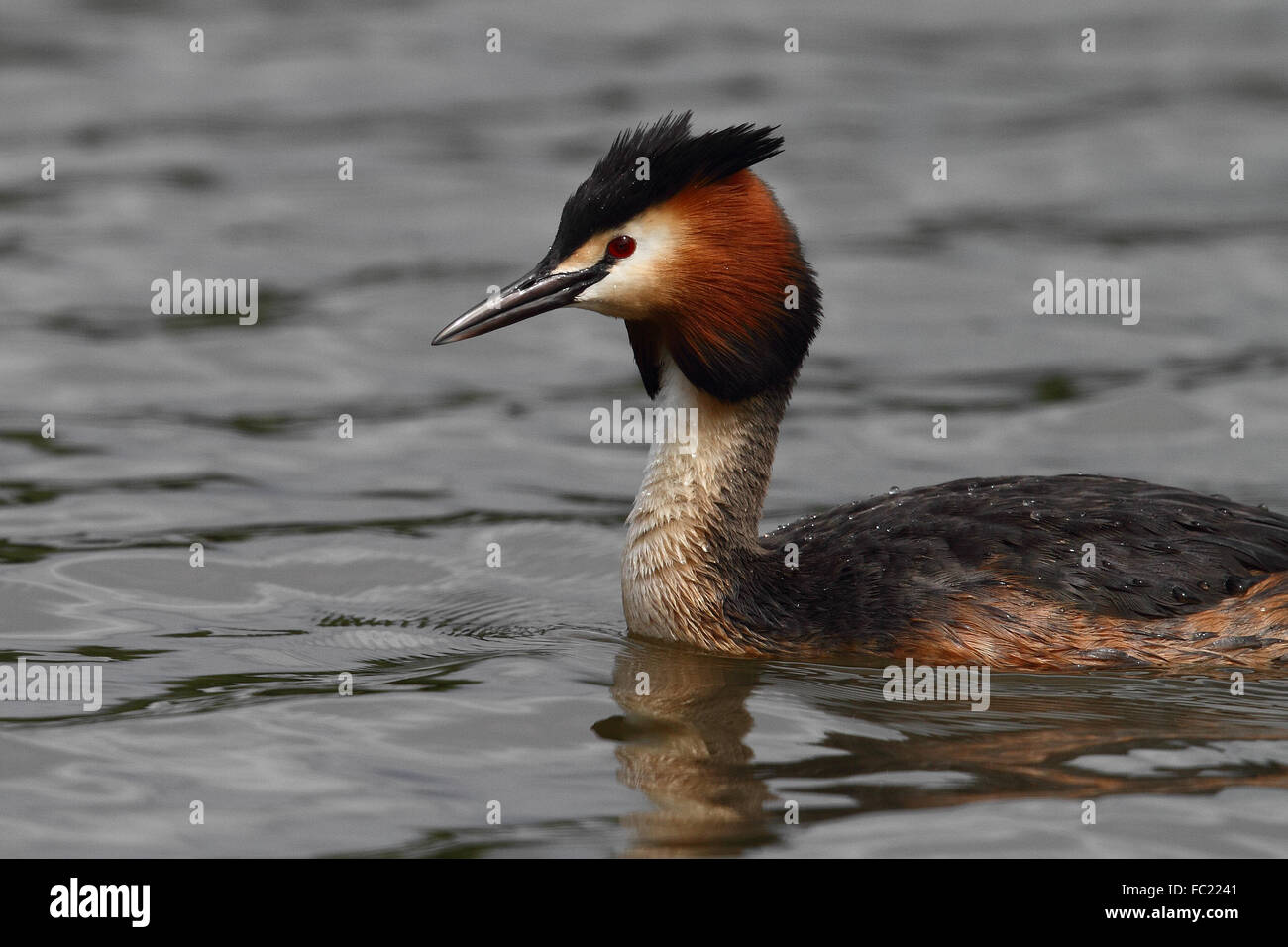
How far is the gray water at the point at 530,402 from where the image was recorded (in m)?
7.89

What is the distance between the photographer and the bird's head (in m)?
9.07

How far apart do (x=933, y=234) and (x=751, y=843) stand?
1045 cm

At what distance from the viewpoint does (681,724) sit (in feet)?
28.3

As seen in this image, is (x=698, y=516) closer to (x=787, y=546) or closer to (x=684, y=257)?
(x=787, y=546)

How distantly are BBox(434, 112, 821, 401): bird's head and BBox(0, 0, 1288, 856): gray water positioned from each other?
150cm

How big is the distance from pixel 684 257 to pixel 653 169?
40 centimetres

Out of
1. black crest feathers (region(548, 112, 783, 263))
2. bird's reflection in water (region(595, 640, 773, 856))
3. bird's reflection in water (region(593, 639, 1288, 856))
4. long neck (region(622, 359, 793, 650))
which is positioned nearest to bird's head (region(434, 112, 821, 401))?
black crest feathers (region(548, 112, 783, 263))

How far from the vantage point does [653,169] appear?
29.7ft

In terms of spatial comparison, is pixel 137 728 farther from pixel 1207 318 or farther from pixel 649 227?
pixel 1207 318

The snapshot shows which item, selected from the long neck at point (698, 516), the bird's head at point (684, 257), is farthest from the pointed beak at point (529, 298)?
the long neck at point (698, 516)

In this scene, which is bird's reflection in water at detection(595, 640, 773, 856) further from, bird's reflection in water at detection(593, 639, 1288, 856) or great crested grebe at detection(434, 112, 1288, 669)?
great crested grebe at detection(434, 112, 1288, 669)

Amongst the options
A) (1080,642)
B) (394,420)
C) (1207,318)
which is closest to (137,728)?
(1080,642)

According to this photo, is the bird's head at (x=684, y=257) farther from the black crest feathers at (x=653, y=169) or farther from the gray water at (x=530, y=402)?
the gray water at (x=530, y=402)

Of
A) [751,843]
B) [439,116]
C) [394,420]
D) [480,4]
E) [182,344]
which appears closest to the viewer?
[751,843]
